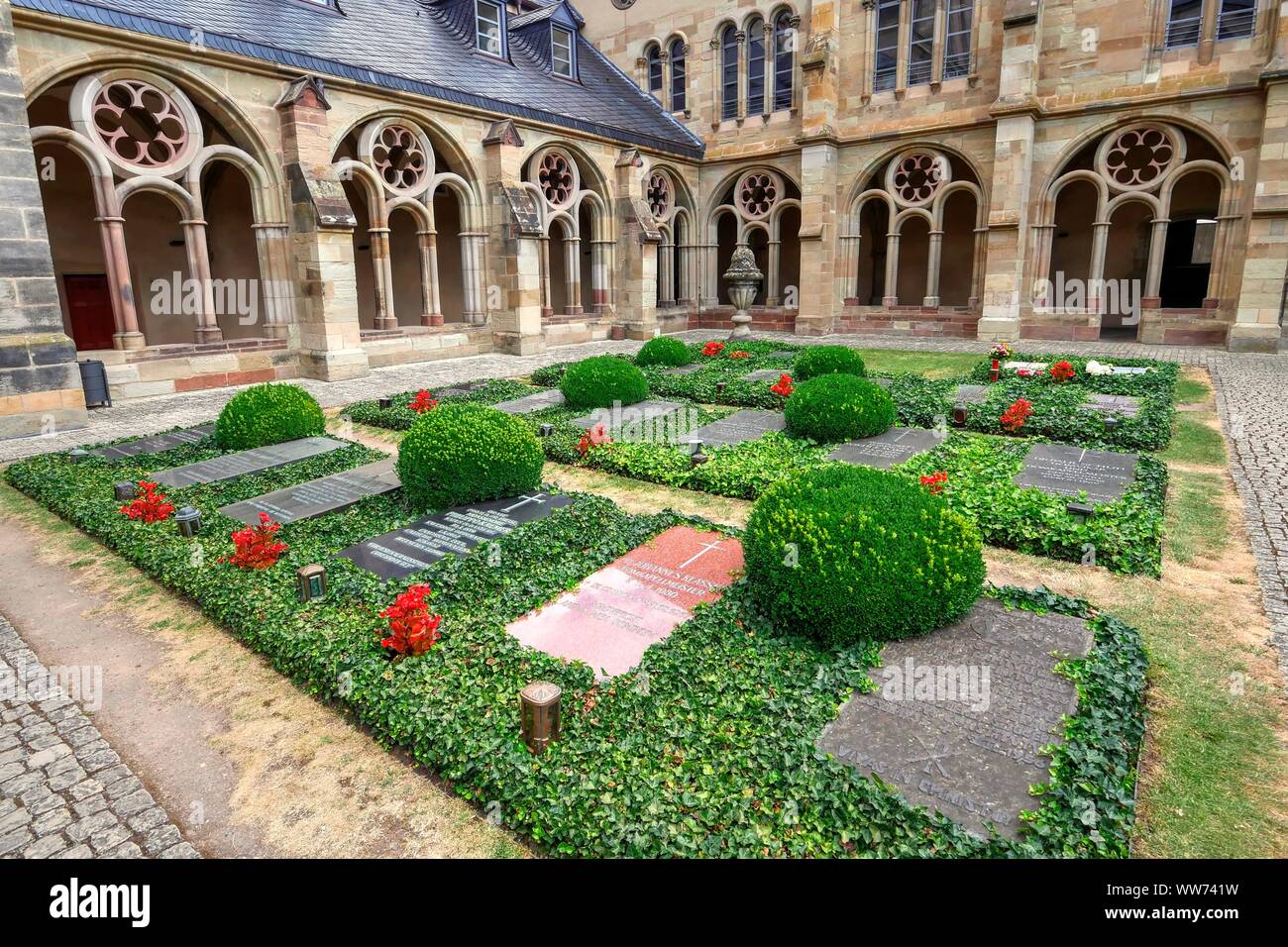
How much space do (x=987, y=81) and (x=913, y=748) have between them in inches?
737

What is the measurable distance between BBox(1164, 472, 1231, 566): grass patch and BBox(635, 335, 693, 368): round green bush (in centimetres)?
854

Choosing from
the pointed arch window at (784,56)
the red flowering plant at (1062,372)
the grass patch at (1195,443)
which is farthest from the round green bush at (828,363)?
the pointed arch window at (784,56)

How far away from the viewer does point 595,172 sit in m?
18.8

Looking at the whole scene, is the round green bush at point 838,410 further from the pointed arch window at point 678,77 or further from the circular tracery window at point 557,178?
the pointed arch window at point 678,77

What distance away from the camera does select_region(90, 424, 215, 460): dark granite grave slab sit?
326 inches

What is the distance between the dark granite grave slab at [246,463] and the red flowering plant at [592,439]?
2705 mm

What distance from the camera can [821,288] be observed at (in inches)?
778

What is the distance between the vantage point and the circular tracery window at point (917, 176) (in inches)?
725

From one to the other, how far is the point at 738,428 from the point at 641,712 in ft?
19.9

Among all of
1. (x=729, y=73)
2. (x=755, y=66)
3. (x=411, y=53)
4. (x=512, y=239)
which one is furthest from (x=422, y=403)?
(x=729, y=73)

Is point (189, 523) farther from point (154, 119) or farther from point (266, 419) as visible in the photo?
point (154, 119)

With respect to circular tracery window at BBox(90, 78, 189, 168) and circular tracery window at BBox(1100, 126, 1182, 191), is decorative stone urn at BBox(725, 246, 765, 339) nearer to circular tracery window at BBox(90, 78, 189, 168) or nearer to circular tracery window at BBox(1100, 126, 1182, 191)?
circular tracery window at BBox(1100, 126, 1182, 191)
